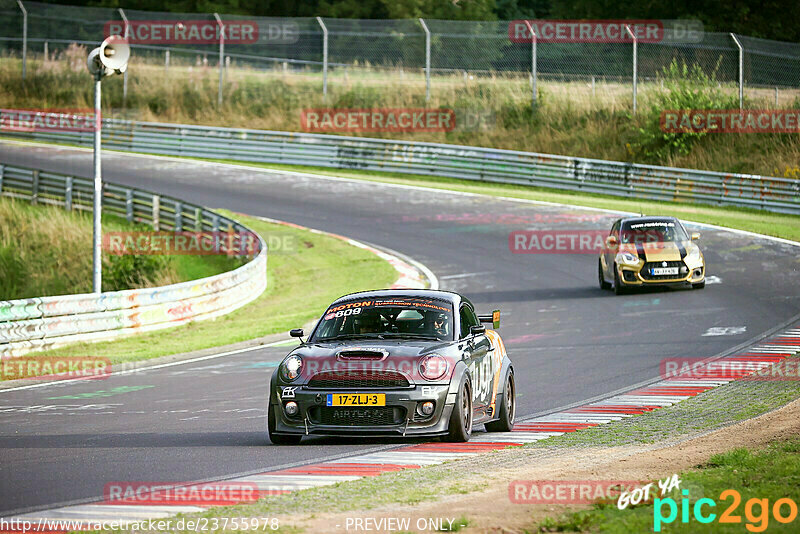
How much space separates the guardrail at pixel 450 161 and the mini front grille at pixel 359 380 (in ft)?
82.8

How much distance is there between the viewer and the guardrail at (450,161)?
34.3 metres

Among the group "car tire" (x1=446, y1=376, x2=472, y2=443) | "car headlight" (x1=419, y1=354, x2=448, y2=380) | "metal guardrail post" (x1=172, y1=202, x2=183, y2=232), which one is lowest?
"metal guardrail post" (x1=172, y1=202, x2=183, y2=232)

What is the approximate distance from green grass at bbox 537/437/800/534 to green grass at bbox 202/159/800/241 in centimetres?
2148

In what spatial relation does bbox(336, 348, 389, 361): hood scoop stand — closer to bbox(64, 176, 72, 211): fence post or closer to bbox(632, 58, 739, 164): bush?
bbox(64, 176, 72, 211): fence post

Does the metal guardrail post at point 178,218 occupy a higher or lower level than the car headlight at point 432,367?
lower

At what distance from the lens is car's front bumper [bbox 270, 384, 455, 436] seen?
33.0 feet

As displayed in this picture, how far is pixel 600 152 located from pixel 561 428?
30.7m

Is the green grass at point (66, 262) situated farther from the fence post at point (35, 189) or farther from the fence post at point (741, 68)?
the fence post at point (741, 68)

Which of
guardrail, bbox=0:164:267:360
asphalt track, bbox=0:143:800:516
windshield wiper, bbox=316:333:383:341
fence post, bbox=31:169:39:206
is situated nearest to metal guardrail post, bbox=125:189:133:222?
guardrail, bbox=0:164:267:360

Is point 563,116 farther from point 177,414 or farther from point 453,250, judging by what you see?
point 177,414

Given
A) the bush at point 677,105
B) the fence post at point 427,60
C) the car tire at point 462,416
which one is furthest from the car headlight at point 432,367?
the fence post at point 427,60

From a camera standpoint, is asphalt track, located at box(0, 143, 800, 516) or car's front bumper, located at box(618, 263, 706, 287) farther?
car's front bumper, located at box(618, 263, 706, 287)

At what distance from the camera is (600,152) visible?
135 feet

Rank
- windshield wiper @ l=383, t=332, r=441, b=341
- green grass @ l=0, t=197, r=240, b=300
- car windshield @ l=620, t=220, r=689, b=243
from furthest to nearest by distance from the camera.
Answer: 1. green grass @ l=0, t=197, r=240, b=300
2. car windshield @ l=620, t=220, r=689, b=243
3. windshield wiper @ l=383, t=332, r=441, b=341
